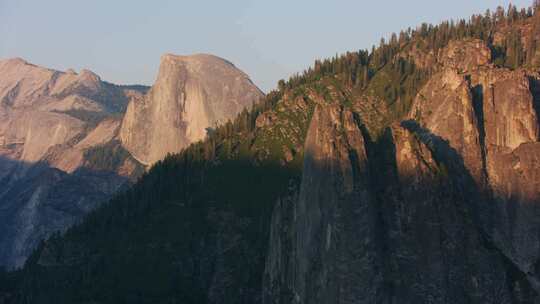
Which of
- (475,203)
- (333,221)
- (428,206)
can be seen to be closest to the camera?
(428,206)

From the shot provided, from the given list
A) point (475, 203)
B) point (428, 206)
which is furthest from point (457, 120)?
point (428, 206)

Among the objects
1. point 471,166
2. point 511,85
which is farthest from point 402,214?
point 511,85

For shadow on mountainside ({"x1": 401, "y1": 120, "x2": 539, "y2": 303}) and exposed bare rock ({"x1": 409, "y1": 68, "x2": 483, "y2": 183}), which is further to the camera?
exposed bare rock ({"x1": 409, "y1": 68, "x2": 483, "y2": 183})

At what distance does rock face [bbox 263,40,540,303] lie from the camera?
13350 cm

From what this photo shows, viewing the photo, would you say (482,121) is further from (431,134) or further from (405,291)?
(405,291)

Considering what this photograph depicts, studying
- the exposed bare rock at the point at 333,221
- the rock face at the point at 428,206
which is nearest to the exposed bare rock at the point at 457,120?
the rock face at the point at 428,206

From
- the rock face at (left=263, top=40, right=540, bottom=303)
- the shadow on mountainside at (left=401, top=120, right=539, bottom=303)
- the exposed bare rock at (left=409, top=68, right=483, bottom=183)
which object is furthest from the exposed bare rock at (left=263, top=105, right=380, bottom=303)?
the exposed bare rock at (left=409, top=68, right=483, bottom=183)

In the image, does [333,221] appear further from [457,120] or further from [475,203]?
[457,120]

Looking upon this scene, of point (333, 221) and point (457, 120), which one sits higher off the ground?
point (457, 120)

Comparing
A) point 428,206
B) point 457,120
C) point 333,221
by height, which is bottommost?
point 333,221

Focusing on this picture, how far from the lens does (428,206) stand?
447 ft

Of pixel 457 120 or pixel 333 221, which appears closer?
pixel 333 221

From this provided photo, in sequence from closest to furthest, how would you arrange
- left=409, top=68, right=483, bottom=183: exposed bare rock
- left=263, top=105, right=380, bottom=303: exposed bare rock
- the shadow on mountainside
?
left=263, top=105, right=380, bottom=303: exposed bare rock, the shadow on mountainside, left=409, top=68, right=483, bottom=183: exposed bare rock

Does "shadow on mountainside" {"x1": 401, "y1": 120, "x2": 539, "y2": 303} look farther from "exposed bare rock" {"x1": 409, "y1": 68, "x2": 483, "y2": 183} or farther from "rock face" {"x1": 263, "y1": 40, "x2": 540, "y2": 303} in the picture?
"exposed bare rock" {"x1": 409, "y1": 68, "x2": 483, "y2": 183}
